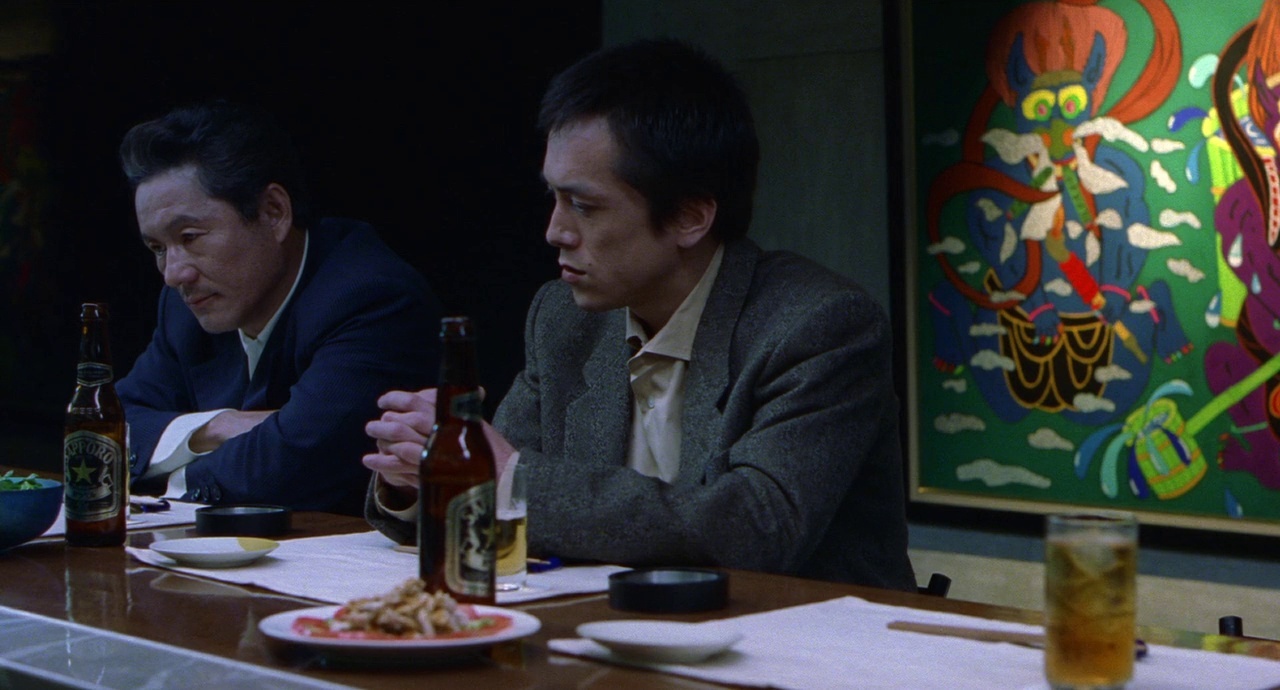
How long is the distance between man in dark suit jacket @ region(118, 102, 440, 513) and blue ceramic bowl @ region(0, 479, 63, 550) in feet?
2.55

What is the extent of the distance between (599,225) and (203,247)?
114cm

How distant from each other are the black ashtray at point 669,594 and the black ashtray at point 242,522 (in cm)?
69

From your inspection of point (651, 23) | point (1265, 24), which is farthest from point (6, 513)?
point (651, 23)

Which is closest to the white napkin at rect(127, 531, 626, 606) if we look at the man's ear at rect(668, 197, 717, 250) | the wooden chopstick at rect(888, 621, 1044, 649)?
the wooden chopstick at rect(888, 621, 1044, 649)

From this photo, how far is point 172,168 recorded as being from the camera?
2.88 m

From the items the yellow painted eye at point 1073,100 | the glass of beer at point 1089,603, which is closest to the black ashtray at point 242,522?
the glass of beer at point 1089,603

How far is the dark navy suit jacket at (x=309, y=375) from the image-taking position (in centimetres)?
255

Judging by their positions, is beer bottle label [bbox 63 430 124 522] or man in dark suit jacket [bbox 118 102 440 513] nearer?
beer bottle label [bbox 63 430 124 522]

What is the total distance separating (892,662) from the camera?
1097 mm

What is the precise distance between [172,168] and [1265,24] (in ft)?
7.11

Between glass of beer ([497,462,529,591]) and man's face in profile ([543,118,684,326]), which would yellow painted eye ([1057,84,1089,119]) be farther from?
glass of beer ([497,462,529,591])

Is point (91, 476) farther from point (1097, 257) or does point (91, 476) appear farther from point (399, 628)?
point (1097, 257)

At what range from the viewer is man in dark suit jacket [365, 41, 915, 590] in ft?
5.62

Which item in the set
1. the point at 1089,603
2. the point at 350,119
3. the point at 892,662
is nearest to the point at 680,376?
the point at 892,662
